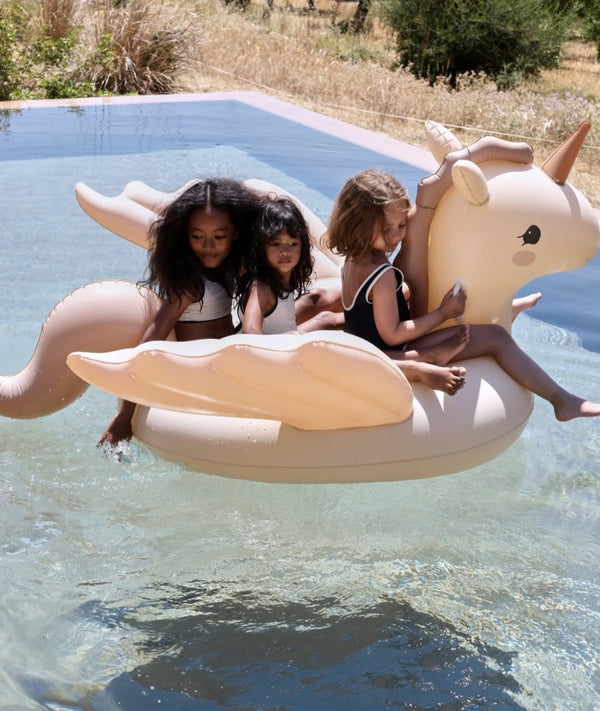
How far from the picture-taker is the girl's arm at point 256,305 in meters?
2.65

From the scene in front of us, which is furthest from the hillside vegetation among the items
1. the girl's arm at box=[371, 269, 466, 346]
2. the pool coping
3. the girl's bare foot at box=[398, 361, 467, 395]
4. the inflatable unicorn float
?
the girl's bare foot at box=[398, 361, 467, 395]

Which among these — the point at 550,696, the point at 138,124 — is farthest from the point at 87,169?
the point at 550,696

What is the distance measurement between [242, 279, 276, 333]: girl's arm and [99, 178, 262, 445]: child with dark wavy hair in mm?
112

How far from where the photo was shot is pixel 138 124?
8.57m

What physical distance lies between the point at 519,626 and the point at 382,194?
124 centimetres

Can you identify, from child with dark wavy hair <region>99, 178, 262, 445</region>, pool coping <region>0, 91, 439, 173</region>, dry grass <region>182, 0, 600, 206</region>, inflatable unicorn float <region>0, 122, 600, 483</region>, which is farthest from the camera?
dry grass <region>182, 0, 600, 206</region>

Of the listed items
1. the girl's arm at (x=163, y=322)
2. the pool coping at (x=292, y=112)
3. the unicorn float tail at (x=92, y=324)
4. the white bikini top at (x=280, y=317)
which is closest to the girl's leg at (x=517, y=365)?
the white bikini top at (x=280, y=317)

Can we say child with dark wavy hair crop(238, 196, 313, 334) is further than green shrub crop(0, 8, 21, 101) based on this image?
No

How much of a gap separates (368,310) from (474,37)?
11555 millimetres

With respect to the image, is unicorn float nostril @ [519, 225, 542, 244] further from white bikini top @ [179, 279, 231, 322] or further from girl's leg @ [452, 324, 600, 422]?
white bikini top @ [179, 279, 231, 322]

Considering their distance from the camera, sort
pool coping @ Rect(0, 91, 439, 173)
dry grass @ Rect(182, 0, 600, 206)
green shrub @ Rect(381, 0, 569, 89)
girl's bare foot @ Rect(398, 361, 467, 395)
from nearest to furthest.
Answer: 1. girl's bare foot @ Rect(398, 361, 467, 395)
2. pool coping @ Rect(0, 91, 439, 173)
3. dry grass @ Rect(182, 0, 600, 206)
4. green shrub @ Rect(381, 0, 569, 89)

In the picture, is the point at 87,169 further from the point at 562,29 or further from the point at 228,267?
the point at 562,29

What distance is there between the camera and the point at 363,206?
2639mm

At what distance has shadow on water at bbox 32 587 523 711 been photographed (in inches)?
84.7
